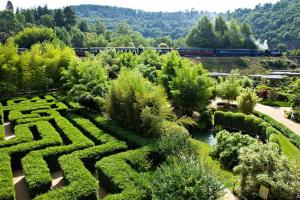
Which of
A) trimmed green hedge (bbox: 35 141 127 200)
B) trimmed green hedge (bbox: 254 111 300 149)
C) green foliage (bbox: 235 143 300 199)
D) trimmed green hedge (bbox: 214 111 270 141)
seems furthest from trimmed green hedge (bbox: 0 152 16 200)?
trimmed green hedge (bbox: 254 111 300 149)

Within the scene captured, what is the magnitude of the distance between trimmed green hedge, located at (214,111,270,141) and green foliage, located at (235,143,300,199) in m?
8.17

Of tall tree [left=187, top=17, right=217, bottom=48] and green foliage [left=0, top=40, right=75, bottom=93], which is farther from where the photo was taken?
tall tree [left=187, top=17, right=217, bottom=48]

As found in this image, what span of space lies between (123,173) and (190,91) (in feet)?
47.7

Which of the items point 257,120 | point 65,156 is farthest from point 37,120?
point 257,120

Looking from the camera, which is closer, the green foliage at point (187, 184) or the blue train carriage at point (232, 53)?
the green foliage at point (187, 184)

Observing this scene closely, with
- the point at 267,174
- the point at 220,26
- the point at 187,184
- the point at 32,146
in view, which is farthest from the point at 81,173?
the point at 220,26

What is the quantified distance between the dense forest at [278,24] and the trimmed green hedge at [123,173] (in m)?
120

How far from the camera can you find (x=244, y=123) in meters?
25.8

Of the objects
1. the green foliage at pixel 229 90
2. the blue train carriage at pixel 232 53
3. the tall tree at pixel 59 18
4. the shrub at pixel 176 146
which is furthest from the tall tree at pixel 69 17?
the shrub at pixel 176 146

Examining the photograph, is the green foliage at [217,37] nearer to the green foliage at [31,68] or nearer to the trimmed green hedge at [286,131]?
the green foliage at [31,68]

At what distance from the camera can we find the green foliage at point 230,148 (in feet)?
63.0

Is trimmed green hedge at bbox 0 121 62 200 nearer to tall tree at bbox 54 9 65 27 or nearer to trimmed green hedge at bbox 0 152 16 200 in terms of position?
trimmed green hedge at bbox 0 152 16 200

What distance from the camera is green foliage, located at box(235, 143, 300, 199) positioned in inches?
544

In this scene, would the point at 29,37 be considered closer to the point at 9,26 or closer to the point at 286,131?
the point at 9,26
